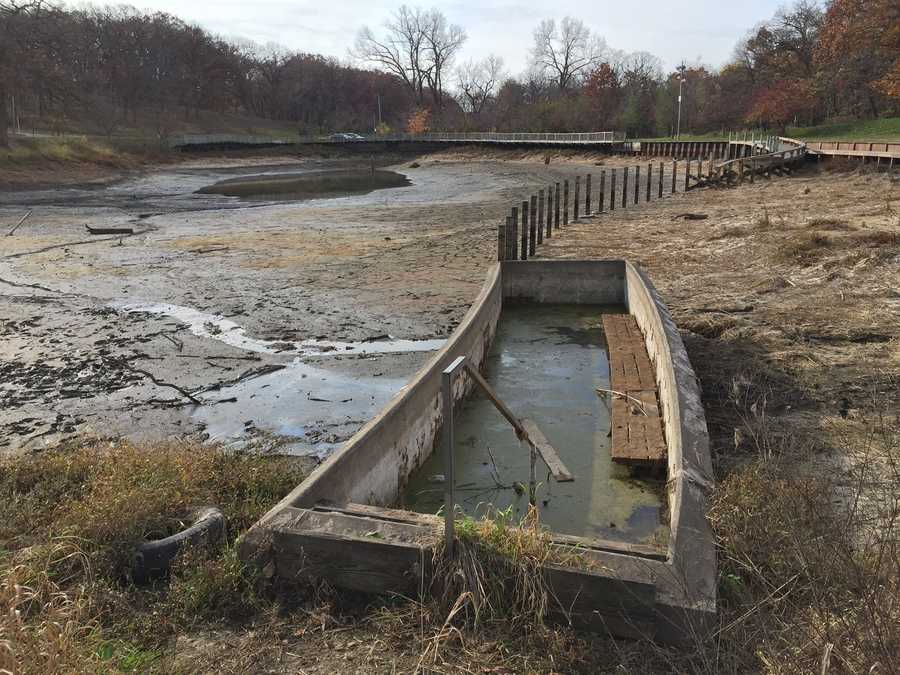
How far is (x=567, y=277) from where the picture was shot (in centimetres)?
1252

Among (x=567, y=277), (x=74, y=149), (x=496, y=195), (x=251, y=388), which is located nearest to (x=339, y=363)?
(x=251, y=388)

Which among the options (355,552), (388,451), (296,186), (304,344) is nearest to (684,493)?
(355,552)

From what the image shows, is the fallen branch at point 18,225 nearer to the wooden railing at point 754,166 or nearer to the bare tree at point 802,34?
the wooden railing at point 754,166

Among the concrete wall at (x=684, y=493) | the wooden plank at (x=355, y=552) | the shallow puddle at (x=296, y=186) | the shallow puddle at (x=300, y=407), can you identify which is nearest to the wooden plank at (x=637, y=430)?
the concrete wall at (x=684, y=493)

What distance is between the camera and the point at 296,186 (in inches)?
1781

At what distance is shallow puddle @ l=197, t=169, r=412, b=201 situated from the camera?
38.4 m

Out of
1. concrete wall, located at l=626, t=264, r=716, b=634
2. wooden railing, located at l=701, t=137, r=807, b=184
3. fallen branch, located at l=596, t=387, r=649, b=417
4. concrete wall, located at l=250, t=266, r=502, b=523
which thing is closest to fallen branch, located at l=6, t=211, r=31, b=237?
concrete wall, located at l=250, t=266, r=502, b=523

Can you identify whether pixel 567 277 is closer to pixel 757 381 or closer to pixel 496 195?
pixel 757 381

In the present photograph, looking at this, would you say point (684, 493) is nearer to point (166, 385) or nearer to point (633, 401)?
point (633, 401)

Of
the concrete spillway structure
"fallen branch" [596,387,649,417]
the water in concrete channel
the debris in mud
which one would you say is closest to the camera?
the concrete spillway structure

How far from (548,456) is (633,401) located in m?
2.13

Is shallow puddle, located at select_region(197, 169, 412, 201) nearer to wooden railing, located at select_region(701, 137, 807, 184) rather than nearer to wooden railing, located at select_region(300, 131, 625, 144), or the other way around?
wooden railing, located at select_region(701, 137, 807, 184)

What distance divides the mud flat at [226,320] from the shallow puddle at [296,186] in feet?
42.5

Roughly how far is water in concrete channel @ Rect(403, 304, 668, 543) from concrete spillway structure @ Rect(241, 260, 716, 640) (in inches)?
13.9
